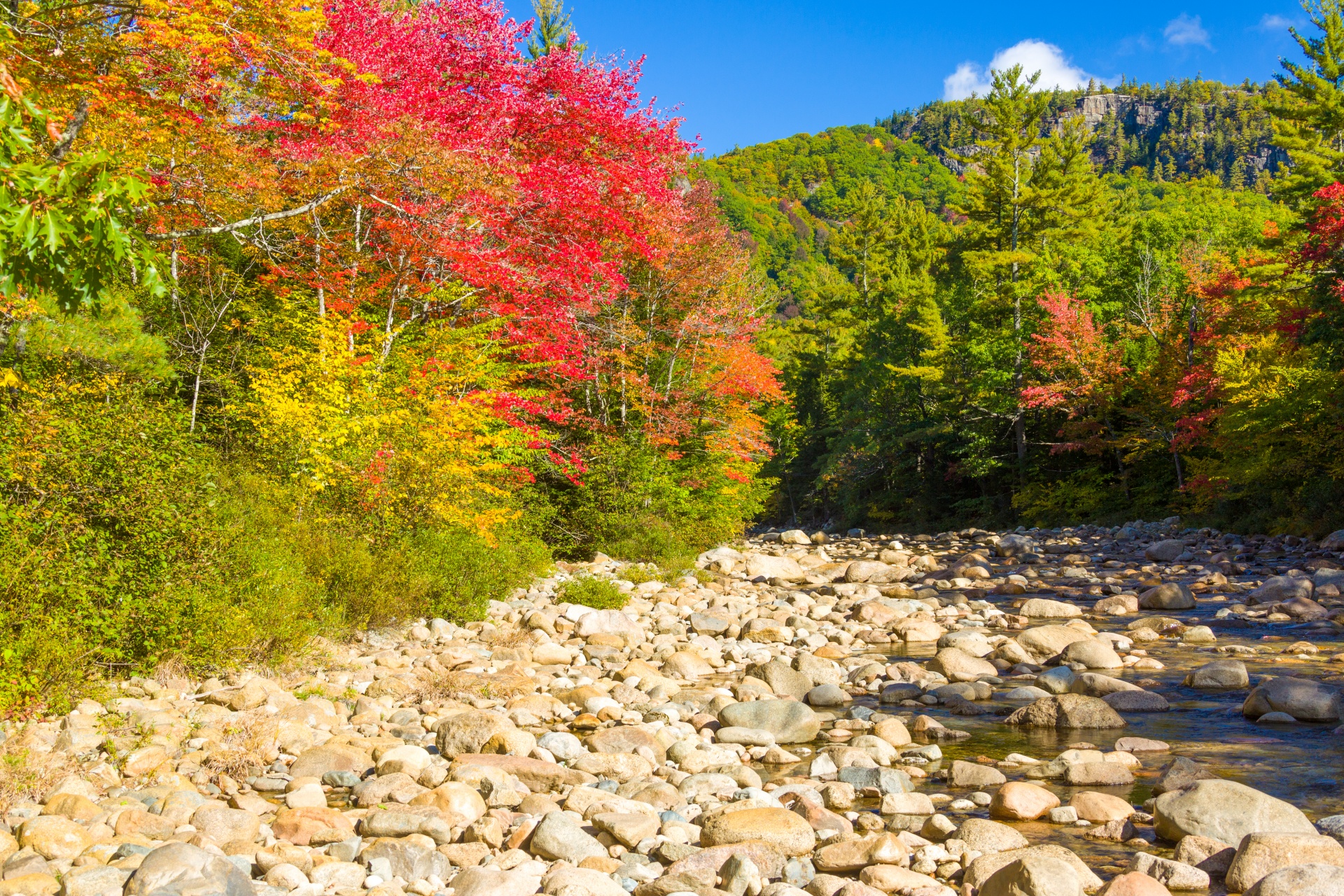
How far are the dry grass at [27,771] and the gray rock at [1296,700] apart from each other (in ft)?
28.1

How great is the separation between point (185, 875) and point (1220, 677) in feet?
27.8

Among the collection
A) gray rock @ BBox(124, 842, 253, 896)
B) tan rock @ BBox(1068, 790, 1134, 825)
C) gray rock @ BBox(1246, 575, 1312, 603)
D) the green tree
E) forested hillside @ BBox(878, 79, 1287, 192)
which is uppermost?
forested hillside @ BBox(878, 79, 1287, 192)

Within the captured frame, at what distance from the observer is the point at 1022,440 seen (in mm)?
28297

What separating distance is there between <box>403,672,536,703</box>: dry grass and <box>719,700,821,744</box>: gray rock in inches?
A: 80.4

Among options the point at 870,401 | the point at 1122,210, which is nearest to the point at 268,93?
the point at 870,401

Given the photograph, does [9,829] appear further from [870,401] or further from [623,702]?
[870,401]

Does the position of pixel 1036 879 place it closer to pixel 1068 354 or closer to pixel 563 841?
pixel 563 841

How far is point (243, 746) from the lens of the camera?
600cm

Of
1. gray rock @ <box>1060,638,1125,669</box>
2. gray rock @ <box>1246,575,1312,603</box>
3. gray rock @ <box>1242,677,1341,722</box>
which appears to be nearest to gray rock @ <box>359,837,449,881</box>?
gray rock @ <box>1242,677,1341,722</box>

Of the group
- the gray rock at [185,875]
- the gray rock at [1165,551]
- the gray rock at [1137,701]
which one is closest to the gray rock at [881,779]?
the gray rock at [1137,701]

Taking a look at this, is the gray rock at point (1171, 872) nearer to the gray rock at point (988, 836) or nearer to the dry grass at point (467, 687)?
the gray rock at point (988, 836)

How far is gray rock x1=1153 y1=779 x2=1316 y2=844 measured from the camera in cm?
477

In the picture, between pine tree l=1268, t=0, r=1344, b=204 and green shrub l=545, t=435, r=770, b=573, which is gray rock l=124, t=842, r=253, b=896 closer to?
green shrub l=545, t=435, r=770, b=573

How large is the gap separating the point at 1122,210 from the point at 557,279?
41842 mm
